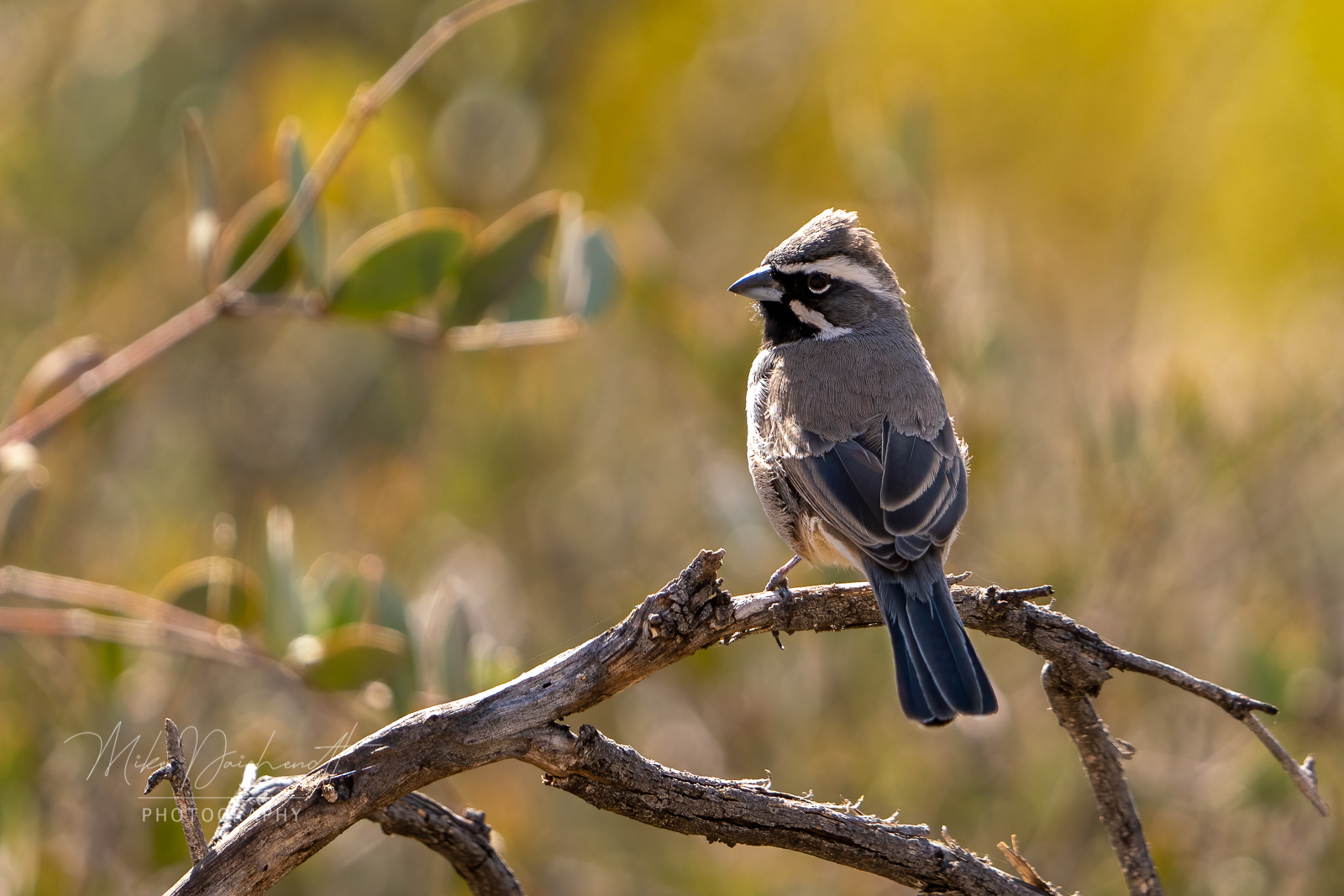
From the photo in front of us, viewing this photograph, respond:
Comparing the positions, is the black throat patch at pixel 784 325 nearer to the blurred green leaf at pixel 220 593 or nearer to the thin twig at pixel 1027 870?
the blurred green leaf at pixel 220 593

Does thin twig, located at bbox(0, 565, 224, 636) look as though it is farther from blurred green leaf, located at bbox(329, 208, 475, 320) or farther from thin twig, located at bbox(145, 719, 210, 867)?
thin twig, located at bbox(145, 719, 210, 867)

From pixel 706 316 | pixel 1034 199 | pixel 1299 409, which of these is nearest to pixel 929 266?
pixel 706 316

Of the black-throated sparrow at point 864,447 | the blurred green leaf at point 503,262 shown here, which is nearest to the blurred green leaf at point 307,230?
the blurred green leaf at point 503,262

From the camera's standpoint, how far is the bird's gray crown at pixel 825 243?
3.91 m

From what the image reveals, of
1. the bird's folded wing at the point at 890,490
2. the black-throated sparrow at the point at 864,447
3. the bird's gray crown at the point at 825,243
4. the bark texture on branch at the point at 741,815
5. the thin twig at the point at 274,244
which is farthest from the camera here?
the bird's gray crown at the point at 825,243

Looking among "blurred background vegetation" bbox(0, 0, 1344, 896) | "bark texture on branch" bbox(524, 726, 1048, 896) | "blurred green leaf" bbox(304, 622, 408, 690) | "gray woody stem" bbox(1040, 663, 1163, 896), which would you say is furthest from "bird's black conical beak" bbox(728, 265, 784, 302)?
"bark texture on branch" bbox(524, 726, 1048, 896)

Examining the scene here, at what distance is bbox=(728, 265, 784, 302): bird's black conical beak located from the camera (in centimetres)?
394

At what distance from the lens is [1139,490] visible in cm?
489

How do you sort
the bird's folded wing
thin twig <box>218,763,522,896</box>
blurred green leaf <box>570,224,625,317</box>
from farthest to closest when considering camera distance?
blurred green leaf <box>570,224,625,317</box> < the bird's folded wing < thin twig <box>218,763,522,896</box>

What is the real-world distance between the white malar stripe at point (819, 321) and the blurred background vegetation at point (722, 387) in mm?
533

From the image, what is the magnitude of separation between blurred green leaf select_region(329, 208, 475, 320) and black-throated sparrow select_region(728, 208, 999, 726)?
3.69 ft

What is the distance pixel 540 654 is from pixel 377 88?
3352mm

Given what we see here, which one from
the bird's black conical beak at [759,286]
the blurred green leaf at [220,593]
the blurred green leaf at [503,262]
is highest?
the bird's black conical beak at [759,286]

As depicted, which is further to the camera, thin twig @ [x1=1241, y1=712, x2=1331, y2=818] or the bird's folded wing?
the bird's folded wing
